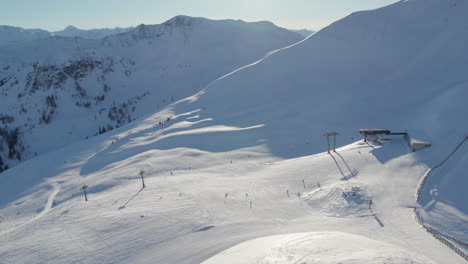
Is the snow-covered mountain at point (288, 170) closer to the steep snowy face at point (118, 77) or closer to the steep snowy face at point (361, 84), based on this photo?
the steep snowy face at point (361, 84)

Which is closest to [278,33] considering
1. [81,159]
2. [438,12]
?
[438,12]

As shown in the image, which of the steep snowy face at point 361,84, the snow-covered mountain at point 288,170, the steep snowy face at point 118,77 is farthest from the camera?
the steep snowy face at point 118,77

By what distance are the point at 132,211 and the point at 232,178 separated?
8.96 meters

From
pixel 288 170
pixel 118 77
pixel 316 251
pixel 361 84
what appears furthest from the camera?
pixel 118 77

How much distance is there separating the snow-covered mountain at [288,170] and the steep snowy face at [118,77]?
2583 inches

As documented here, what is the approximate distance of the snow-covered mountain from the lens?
583 inches

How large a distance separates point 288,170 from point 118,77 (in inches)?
5361

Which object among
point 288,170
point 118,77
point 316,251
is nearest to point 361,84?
point 288,170

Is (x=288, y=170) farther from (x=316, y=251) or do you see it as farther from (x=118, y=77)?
(x=118, y=77)

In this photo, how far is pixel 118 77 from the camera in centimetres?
14188

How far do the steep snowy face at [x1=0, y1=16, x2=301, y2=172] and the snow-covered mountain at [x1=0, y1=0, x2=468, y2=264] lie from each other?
65.6 meters

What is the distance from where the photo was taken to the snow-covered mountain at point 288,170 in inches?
583

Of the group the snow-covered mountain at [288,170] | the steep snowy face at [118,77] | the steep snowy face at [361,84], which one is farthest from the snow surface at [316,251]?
the steep snowy face at [118,77]

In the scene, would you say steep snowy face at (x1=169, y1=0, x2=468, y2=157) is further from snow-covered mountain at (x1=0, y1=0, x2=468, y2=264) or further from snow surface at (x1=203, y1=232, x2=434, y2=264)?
snow surface at (x1=203, y1=232, x2=434, y2=264)
